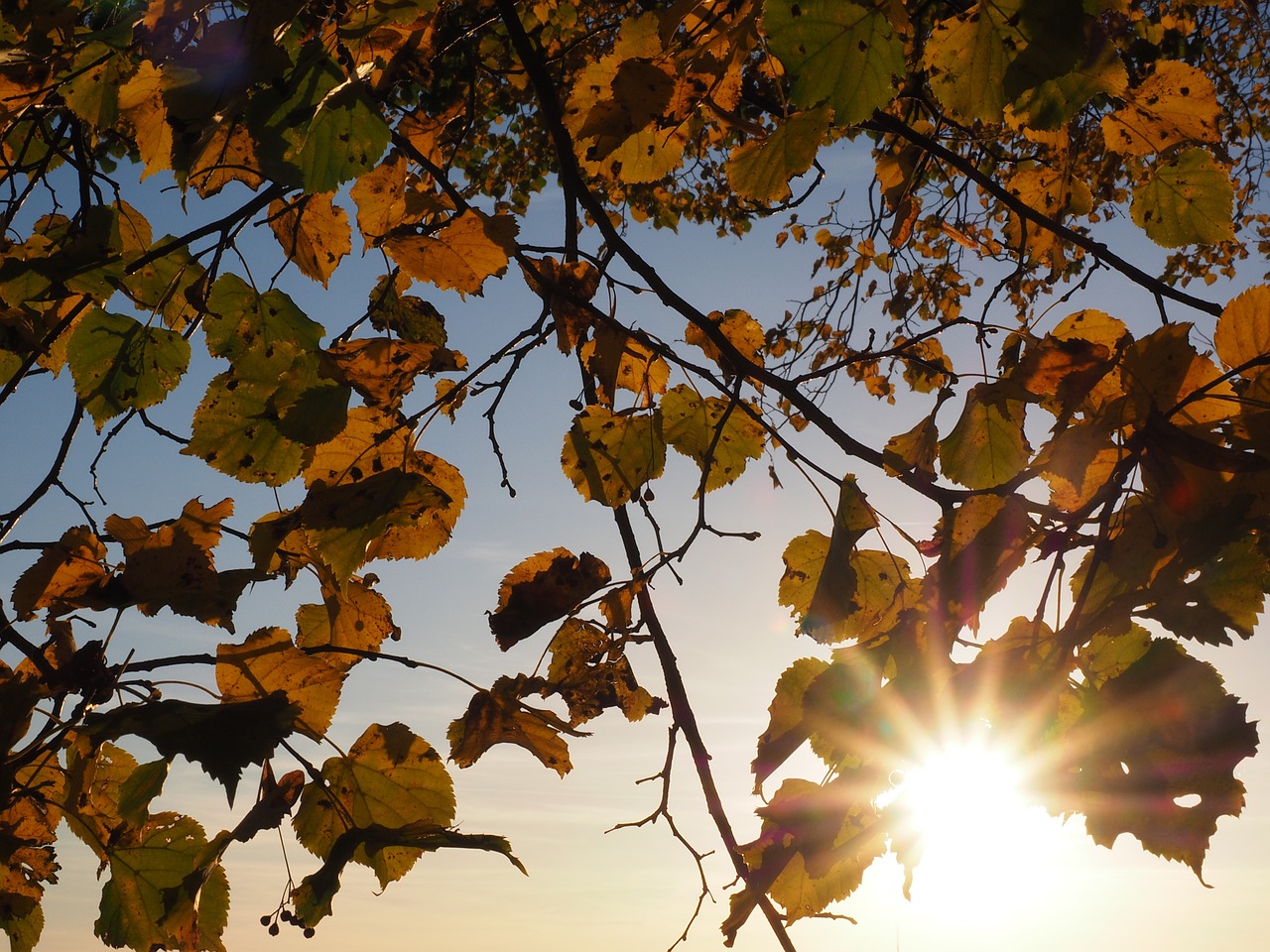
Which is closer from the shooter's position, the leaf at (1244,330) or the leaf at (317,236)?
the leaf at (1244,330)

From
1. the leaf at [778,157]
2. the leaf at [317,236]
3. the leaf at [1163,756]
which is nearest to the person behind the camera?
the leaf at [1163,756]

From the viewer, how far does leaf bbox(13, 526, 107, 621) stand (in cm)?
142

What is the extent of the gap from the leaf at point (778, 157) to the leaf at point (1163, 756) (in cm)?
79

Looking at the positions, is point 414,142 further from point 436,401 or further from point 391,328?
point 436,401

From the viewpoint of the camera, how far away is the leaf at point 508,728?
4.74 feet

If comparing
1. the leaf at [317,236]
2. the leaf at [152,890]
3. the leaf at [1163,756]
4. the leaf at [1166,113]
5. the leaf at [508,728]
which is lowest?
the leaf at [152,890]

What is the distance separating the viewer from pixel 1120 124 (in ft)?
5.32

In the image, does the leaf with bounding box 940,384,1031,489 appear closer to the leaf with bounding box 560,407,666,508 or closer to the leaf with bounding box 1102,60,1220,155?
the leaf with bounding box 560,407,666,508

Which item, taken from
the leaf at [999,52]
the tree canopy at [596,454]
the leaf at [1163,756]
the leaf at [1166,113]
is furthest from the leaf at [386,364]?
the leaf at [1166,113]

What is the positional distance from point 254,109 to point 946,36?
0.80m

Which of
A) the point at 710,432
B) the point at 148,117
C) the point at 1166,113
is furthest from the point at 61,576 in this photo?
the point at 1166,113

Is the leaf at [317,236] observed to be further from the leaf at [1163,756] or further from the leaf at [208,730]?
the leaf at [1163,756]

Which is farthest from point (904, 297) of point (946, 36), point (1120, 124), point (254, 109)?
point (254, 109)

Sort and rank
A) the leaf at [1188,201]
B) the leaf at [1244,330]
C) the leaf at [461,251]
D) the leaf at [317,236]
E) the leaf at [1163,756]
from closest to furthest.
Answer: the leaf at [1163,756] → the leaf at [1244,330] → the leaf at [461,251] → the leaf at [1188,201] → the leaf at [317,236]
